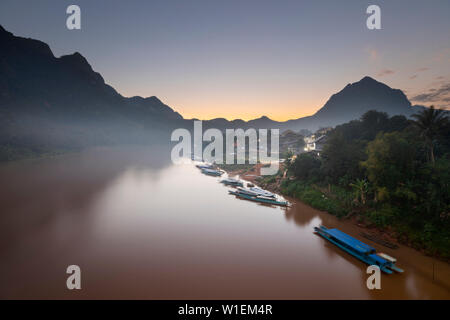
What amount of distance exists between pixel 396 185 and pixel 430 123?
22.3 feet

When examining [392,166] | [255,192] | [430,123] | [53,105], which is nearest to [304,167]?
[255,192]

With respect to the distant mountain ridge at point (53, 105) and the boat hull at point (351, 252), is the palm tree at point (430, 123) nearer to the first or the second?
the boat hull at point (351, 252)

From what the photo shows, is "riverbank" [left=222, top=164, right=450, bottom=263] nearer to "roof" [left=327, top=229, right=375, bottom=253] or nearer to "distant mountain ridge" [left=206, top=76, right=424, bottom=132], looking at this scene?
"roof" [left=327, top=229, right=375, bottom=253]

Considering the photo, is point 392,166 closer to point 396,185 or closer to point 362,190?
point 396,185

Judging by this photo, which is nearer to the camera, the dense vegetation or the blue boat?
the blue boat

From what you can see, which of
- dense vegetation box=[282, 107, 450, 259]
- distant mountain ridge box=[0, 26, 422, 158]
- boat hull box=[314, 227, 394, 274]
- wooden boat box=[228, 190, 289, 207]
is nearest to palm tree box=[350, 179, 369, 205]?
dense vegetation box=[282, 107, 450, 259]

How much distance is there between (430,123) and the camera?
46.7 ft

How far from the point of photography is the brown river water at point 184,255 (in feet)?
23.0

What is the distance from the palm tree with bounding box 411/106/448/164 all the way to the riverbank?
22.9 ft

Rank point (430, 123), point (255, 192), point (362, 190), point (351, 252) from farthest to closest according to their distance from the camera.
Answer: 1. point (255, 192)
2. point (430, 123)
3. point (362, 190)
4. point (351, 252)

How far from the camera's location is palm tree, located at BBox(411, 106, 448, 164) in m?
14.1

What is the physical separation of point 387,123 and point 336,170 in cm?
1184

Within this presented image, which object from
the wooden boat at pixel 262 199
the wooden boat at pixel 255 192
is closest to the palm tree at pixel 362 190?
the wooden boat at pixel 262 199

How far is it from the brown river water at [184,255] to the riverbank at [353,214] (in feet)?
1.46
